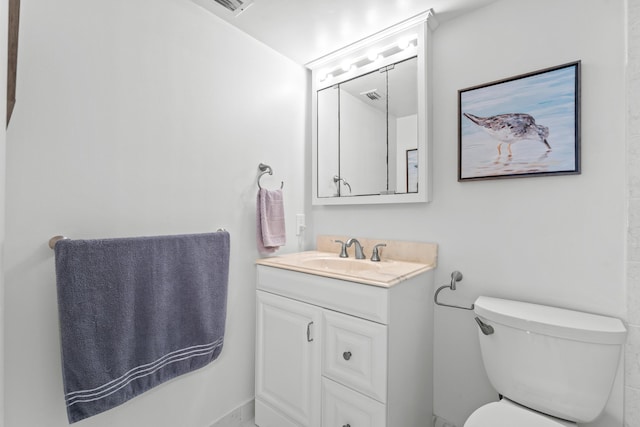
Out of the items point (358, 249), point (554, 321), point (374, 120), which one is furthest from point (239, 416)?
point (374, 120)

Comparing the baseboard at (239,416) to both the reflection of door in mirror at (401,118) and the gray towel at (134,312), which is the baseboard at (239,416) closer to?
the gray towel at (134,312)

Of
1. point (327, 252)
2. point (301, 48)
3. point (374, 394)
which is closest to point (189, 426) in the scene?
point (374, 394)

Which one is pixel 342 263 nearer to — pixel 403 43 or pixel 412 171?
pixel 412 171

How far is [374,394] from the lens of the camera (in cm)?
115

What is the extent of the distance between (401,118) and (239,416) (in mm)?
1909

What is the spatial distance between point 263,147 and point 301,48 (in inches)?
26.7

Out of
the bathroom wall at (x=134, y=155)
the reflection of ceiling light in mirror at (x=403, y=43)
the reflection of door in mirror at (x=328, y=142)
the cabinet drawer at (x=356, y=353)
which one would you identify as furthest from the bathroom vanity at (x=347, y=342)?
the reflection of ceiling light in mirror at (x=403, y=43)

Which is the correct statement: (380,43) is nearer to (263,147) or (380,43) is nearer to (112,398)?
(263,147)

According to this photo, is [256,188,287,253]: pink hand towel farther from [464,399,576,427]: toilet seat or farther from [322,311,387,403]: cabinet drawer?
[464,399,576,427]: toilet seat

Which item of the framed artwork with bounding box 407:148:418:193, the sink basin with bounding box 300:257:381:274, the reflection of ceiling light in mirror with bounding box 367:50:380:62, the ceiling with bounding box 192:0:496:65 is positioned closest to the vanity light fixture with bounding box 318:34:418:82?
the reflection of ceiling light in mirror with bounding box 367:50:380:62

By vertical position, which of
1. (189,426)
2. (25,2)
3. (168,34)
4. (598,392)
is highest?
(168,34)

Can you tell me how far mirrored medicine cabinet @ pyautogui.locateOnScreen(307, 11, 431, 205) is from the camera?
1.55 meters

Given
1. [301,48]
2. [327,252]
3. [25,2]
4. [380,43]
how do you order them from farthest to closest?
[327,252], [301,48], [380,43], [25,2]

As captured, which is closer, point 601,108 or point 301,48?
point 601,108
